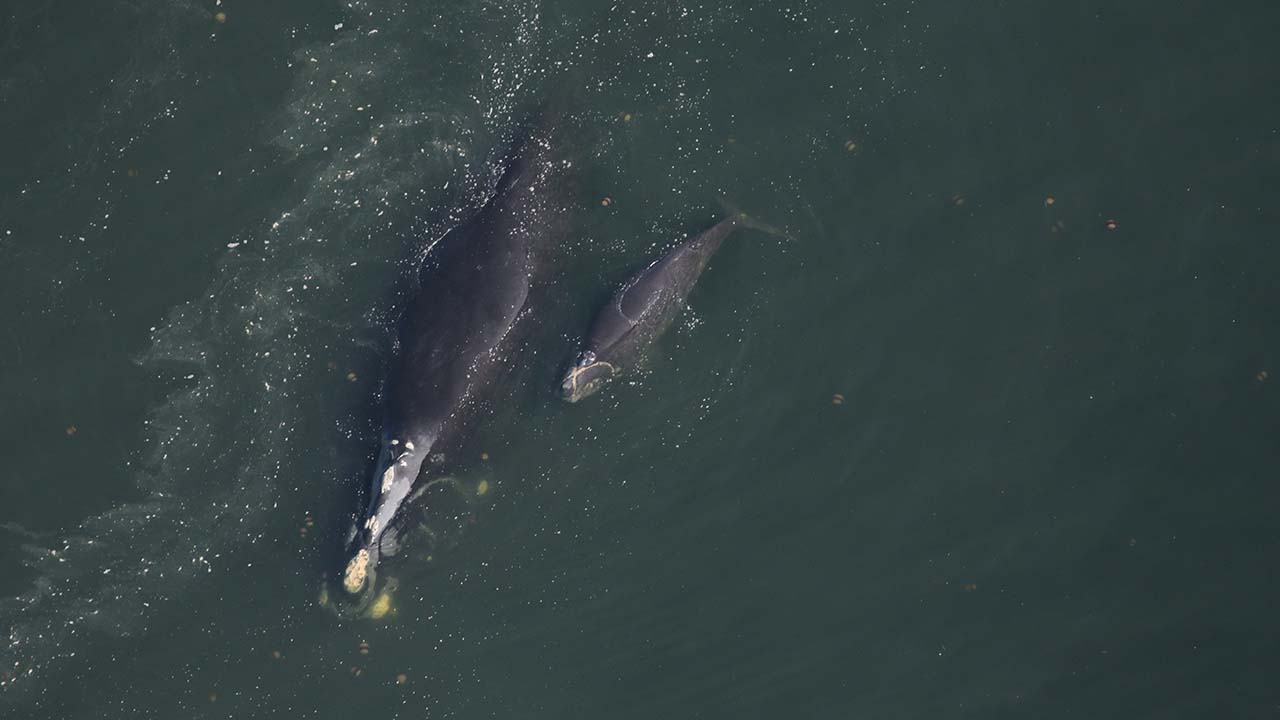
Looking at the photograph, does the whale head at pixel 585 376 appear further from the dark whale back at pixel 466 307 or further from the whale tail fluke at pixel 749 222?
the whale tail fluke at pixel 749 222

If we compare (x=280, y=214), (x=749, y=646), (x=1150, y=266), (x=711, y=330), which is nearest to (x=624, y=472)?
(x=711, y=330)

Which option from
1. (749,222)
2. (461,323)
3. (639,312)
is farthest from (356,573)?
(749,222)

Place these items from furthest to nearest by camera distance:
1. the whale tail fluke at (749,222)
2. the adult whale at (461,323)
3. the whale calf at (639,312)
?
the whale tail fluke at (749,222) < the whale calf at (639,312) < the adult whale at (461,323)

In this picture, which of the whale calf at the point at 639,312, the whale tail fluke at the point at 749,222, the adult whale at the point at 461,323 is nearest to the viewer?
the adult whale at the point at 461,323

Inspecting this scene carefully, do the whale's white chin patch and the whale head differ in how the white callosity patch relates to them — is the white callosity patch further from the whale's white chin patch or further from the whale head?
the whale head

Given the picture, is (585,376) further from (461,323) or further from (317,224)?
(317,224)

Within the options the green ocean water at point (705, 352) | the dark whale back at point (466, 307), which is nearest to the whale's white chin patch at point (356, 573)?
the green ocean water at point (705, 352)
